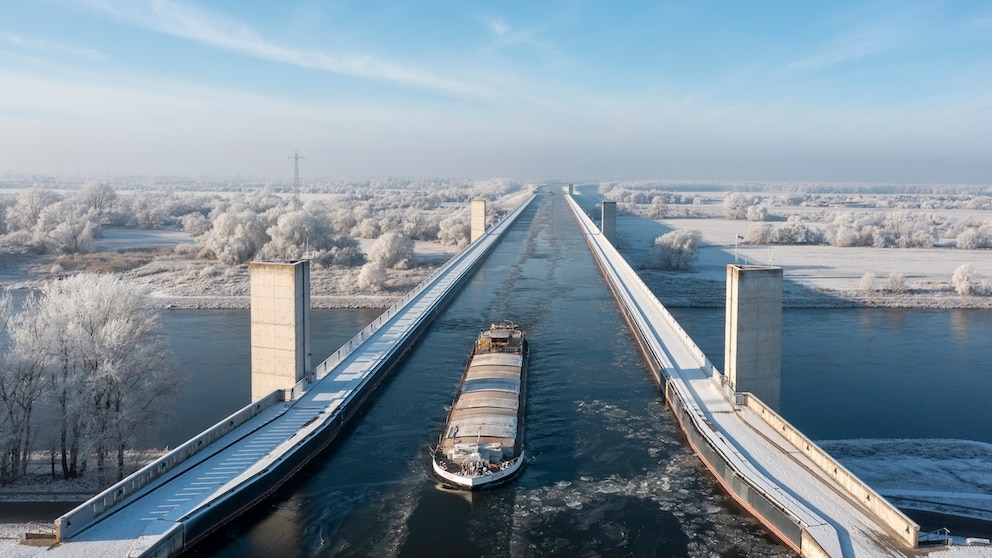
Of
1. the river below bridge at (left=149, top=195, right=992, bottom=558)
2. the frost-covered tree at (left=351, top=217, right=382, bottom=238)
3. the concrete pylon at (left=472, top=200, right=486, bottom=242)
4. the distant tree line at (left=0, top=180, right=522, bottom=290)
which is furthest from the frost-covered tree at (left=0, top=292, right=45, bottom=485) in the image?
the concrete pylon at (left=472, top=200, right=486, bottom=242)

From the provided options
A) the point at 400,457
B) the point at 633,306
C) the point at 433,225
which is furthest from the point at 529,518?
the point at 433,225

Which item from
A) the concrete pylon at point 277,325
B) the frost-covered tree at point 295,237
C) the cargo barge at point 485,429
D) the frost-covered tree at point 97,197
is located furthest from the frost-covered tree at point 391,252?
the frost-covered tree at point 97,197

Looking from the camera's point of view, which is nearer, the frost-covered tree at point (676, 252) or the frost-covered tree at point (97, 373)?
the frost-covered tree at point (97, 373)

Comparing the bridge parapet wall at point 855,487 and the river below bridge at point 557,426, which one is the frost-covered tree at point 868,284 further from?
the bridge parapet wall at point 855,487

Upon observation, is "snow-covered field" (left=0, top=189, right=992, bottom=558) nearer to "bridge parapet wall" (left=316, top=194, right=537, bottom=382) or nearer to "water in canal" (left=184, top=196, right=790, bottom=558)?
"bridge parapet wall" (left=316, top=194, right=537, bottom=382)

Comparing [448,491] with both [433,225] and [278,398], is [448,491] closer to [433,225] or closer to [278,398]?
[278,398]

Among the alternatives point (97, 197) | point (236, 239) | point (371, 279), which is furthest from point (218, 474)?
point (97, 197)
